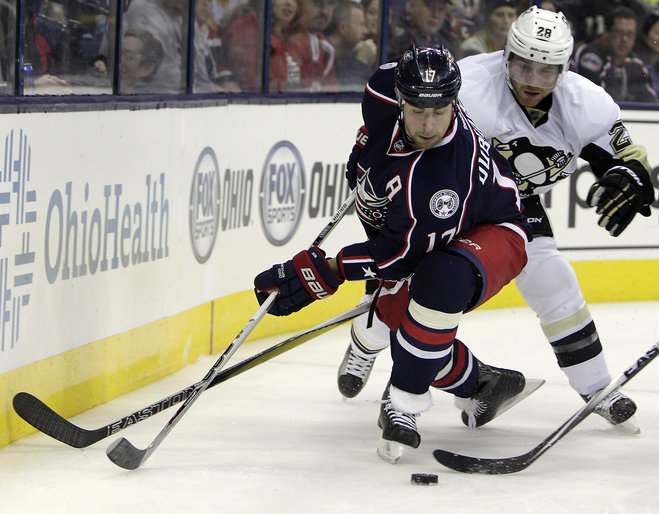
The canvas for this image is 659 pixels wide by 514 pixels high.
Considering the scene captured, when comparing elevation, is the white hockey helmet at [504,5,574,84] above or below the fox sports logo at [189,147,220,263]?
above

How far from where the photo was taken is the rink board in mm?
3324

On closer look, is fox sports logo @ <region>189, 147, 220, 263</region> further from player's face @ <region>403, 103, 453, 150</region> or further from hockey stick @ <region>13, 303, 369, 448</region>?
player's face @ <region>403, 103, 453, 150</region>

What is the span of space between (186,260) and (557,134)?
1.48 m

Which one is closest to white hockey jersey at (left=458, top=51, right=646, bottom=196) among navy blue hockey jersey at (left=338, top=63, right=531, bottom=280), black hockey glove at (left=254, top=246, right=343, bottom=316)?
navy blue hockey jersey at (left=338, top=63, right=531, bottom=280)

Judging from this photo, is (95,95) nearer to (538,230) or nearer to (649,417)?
(538,230)

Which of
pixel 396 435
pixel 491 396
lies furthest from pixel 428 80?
pixel 491 396

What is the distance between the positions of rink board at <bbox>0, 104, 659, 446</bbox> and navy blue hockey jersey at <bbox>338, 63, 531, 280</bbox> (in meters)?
0.86

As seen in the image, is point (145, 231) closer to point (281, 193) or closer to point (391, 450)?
point (281, 193)

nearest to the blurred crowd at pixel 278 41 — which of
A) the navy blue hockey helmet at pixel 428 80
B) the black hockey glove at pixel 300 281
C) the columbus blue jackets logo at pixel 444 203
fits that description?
the black hockey glove at pixel 300 281

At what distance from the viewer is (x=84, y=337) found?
12.0 ft

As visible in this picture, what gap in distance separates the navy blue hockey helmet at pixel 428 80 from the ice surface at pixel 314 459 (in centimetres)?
97

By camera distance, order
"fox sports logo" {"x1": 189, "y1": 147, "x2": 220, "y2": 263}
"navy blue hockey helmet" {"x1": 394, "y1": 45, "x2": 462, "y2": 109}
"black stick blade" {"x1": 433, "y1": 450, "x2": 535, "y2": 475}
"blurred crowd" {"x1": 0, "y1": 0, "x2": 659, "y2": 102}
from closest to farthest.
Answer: "navy blue hockey helmet" {"x1": 394, "y1": 45, "x2": 462, "y2": 109}
"black stick blade" {"x1": 433, "y1": 450, "x2": 535, "y2": 475}
"blurred crowd" {"x1": 0, "y1": 0, "x2": 659, "y2": 102}
"fox sports logo" {"x1": 189, "y1": 147, "x2": 220, "y2": 263}

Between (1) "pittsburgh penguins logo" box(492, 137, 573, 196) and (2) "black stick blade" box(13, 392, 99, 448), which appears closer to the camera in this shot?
(2) "black stick blade" box(13, 392, 99, 448)

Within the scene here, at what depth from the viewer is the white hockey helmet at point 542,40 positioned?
3361 millimetres
